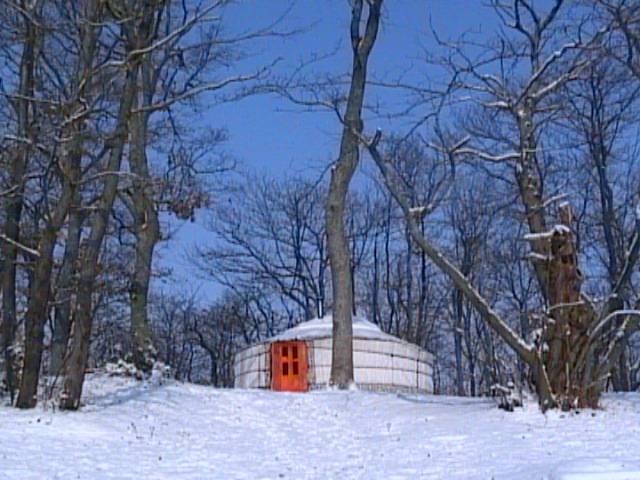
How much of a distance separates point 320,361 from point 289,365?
2.20 feet

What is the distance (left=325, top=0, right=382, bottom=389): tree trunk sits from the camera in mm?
13250

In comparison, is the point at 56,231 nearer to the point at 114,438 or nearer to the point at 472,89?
the point at 114,438

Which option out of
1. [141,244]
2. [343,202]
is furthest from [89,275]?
[343,202]

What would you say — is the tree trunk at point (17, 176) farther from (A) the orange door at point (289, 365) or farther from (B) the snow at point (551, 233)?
(A) the orange door at point (289, 365)

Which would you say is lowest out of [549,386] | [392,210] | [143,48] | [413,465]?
[413,465]

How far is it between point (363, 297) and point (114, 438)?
68.7 feet

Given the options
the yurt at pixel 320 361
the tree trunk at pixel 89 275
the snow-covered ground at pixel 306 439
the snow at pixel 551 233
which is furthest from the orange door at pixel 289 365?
the snow at pixel 551 233

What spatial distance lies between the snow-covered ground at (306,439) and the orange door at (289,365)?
23.6 ft

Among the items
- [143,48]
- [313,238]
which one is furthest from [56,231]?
[313,238]

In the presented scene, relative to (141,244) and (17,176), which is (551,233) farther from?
(141,244)

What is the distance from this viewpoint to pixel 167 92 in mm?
14766

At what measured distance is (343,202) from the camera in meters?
13.9

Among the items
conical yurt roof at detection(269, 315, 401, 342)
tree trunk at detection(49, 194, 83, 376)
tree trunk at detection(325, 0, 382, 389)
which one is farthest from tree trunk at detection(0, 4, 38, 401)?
conical yurt roof at detection(269, 315, 401, 342)

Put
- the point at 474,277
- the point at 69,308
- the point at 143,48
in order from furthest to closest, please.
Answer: the point at 474,277 < the point at 69,308 < the point at 143,48
